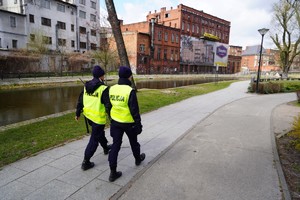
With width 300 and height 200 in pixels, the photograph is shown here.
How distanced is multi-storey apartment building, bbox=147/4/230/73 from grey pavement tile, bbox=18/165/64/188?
56.1 m

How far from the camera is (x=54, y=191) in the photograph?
344 centimetres

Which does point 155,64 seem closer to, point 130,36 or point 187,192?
point 130,36

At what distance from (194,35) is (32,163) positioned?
6338 cm

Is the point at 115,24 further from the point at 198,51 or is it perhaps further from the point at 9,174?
the point at 198,51

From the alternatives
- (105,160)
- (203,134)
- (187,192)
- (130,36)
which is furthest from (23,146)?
(130,36)

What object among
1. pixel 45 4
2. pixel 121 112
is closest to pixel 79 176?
pixel 121 112

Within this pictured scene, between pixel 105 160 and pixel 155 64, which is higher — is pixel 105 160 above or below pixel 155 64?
below

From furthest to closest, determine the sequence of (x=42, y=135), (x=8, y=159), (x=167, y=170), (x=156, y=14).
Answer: (x=156, y=14)
(x=42, y=135)
(x=8, y=159)
(x=167, y=170)

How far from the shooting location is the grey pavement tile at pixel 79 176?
3.71m

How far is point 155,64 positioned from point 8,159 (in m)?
47.9

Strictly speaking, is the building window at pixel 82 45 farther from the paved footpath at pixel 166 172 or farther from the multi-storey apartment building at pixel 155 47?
the paved footpath at pixel 166 172

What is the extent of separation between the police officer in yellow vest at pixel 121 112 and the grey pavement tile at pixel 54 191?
0.68 metres

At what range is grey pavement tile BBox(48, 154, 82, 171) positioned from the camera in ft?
13.9

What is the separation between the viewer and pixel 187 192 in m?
3.48
